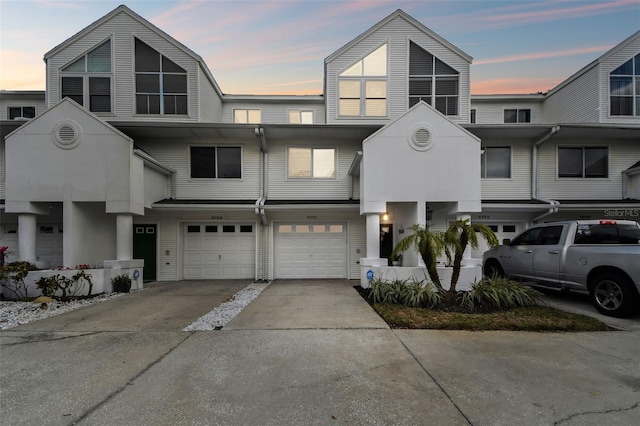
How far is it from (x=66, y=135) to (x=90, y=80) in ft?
14.3

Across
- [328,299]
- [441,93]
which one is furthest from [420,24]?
[328,299]

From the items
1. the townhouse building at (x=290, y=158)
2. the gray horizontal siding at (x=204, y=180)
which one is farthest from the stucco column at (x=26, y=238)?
the gray horizontal siding at (x=204, y=180)

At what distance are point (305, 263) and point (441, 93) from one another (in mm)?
8894

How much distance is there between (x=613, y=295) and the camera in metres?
5.84

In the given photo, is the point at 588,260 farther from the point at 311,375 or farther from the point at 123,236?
the point at 123,236

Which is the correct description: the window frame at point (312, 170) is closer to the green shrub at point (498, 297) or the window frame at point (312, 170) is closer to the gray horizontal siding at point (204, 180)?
the gray horizontal siding at point (204, 180)

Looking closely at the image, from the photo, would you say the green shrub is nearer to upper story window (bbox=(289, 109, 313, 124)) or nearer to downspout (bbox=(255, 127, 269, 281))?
downspout (bbox=(255, 127, 269, 281))

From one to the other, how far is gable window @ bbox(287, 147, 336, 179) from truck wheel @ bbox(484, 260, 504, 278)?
6176 millimetres

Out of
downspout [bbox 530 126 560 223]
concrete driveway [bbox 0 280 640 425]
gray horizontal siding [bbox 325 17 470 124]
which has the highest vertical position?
gray horizontal siding [bbox 325 17 470 124]

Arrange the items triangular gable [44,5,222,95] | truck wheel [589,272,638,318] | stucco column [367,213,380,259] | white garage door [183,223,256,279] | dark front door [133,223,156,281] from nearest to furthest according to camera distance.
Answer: truck wheel [589,272,638,318] < stucco column [367,213,380,259] < dark front door [133,223,156,281] < white garage door [183,223,256,279] < triangular gable [44,5,222,95]

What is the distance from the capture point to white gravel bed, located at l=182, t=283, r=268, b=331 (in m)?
5.29

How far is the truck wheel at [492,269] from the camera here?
8633 millimetres

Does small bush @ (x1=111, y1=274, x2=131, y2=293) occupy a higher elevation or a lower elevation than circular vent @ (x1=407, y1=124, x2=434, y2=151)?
lower

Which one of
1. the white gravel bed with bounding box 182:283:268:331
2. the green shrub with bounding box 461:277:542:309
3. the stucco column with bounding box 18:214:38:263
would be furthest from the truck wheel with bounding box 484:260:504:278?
the stucco column with bounding box 18:214:38:263
